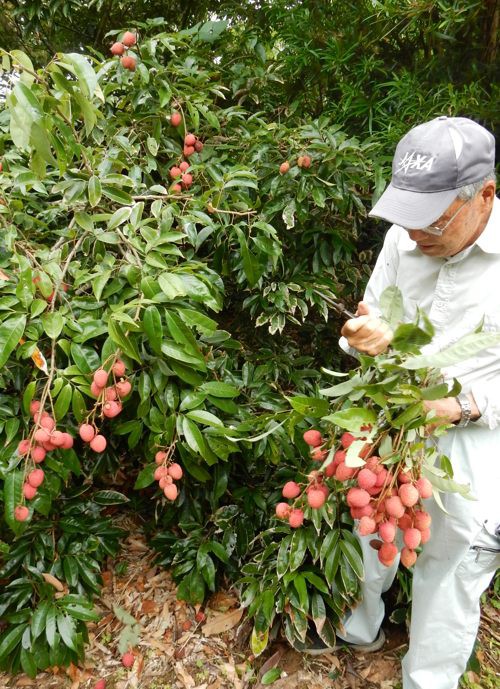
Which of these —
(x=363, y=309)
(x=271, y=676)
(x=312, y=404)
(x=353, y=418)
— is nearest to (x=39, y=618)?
(x=271, y=676)

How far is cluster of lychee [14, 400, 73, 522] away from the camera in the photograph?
1.20 meters

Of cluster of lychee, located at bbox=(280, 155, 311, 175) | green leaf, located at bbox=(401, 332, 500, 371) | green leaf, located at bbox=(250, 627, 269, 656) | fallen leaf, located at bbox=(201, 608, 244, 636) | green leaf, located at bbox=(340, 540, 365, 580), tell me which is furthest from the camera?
fallen leaf, located at bbox=(201, 608, 244, 636)

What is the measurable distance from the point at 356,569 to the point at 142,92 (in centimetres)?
175

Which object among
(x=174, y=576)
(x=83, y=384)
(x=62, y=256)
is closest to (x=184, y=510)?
(x=174, y=576)

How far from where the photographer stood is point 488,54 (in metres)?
1.78

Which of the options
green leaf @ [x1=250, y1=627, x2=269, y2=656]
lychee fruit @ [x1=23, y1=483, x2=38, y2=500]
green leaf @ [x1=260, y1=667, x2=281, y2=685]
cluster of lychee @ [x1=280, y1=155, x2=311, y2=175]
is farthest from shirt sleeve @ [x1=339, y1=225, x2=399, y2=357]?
green leaf @ [x1=260, y1=667, x2=281, y2=685]

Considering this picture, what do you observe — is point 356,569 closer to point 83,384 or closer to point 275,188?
point 83,384

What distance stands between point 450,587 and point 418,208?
96 centimetres

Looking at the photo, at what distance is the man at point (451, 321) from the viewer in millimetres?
1053

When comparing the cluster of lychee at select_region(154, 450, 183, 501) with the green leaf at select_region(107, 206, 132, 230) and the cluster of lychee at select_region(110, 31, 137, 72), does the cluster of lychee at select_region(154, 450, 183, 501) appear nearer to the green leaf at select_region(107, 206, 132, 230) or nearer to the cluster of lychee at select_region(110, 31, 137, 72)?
the green leaf at select_region(107, 206, 132, 230)

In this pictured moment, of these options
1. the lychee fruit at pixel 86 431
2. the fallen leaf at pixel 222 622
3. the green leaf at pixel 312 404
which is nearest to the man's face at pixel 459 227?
the green leaf at pixel 312 404

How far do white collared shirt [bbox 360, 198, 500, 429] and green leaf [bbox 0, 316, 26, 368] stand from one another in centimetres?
93

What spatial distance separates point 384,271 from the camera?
1.42m

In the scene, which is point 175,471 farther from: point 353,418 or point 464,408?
point 464,408
